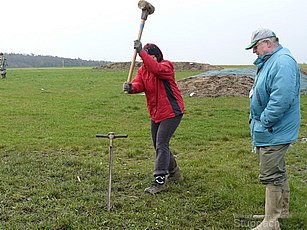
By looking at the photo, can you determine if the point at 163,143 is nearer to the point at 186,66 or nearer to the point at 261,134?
the point at 261,134

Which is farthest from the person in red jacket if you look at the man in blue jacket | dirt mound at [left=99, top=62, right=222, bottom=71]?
dirt mound at [left=99, top=62, right=222, bottom=71]

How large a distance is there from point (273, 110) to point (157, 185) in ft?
7.87

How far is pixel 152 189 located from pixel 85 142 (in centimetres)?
385

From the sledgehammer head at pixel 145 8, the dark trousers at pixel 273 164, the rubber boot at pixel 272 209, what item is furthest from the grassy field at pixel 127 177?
the sledgehammer head at pixel 145 8

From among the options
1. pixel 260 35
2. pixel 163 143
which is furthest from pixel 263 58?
pixel 163 143

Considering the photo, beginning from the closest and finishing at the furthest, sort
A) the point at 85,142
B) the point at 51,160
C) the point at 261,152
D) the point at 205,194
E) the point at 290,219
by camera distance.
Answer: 1. the point at 261,152
2. the point at 290,219
3. the point at 205,194
4. the point at 51,160
5. the point at 85,142

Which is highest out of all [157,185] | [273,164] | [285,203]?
[273,164]

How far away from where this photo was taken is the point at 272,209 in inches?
200

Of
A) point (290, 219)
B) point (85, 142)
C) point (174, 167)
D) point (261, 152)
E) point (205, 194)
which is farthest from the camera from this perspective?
point (85, 142)

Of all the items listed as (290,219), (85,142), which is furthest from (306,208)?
(85,142)

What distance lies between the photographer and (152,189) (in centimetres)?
642

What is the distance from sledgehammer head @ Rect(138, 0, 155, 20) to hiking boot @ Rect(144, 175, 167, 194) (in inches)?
89.4

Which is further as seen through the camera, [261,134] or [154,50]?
[154,50]

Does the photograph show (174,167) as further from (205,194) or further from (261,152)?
(261,152)
